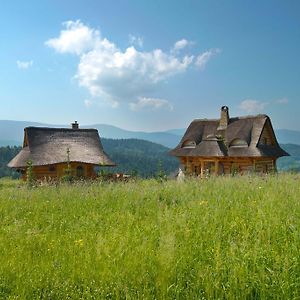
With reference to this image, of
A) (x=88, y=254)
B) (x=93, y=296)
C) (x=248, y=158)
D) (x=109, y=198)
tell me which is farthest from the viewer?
(x=248, y=158)

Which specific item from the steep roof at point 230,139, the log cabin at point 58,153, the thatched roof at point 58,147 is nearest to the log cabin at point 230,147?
the steep roof at point 230,139

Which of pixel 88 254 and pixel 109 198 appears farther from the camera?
pixel 109 198

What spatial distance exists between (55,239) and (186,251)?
6.89ft

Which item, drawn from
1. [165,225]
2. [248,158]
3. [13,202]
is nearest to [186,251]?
[165,225]

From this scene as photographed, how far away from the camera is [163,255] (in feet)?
13.4

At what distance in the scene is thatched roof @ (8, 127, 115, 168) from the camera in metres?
31.2

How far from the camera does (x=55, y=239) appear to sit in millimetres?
5391

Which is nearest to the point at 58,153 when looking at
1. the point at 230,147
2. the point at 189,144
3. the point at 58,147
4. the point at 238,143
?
the point at 58,147

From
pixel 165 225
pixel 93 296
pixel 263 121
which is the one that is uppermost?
pixel 263 121

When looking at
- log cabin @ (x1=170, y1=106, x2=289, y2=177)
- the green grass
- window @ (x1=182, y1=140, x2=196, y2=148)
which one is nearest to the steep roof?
log cabin @ (x1=170, y1=106, x2=289, y2=177)

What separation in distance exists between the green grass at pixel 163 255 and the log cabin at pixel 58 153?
80.9 feet

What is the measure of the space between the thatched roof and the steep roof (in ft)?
23.5

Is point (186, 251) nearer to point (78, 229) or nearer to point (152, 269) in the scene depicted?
point (152, 269)

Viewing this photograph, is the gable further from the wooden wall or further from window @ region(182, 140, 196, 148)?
window @ region(182, 140, 196, 148)
